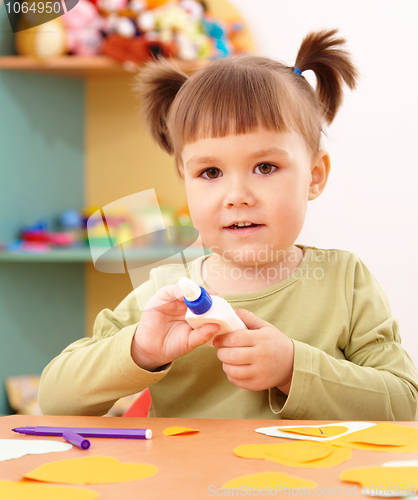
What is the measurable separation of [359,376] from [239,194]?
0.22 metres

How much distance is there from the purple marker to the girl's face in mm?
237

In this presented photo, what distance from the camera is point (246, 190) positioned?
0.55 metres

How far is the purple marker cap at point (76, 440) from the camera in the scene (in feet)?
1.23

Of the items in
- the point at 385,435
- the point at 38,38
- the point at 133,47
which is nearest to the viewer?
the point at 385,435

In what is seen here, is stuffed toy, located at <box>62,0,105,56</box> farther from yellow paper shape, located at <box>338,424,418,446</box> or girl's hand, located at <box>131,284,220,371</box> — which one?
yellow paper shape, located at <box>338,424,418,446</box>

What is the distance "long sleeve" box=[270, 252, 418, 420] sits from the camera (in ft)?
1.68

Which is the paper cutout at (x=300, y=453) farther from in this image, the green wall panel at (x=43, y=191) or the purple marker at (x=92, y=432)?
the green wall panel at (x=43, y=191)

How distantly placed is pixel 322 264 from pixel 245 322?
0.78ft

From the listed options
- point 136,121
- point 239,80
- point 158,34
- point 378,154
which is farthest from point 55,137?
point 378,154

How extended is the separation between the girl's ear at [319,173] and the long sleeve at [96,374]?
0.29 m

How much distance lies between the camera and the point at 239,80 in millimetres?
585

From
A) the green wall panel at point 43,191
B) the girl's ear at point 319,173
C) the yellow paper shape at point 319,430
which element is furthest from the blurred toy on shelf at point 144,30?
the yellow paper shape at point 319,430

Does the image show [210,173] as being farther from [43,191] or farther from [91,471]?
[91,471]

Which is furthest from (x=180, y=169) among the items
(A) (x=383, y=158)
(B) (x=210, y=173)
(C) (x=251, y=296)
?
(A) (x=383, y=158)
